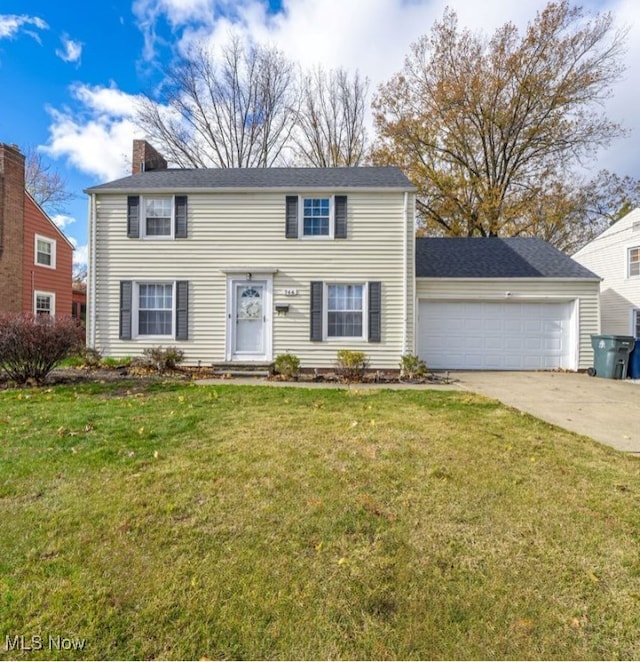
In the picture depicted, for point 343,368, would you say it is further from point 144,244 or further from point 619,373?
point 619,373

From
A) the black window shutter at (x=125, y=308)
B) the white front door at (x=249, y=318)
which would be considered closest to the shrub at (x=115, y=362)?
the black window shutter at (x=125, y=308)

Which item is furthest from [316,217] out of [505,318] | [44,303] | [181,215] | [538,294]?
[44,303]

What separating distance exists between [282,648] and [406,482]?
1837mm

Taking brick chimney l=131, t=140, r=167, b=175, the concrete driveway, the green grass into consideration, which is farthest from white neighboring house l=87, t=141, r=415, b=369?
the green grass

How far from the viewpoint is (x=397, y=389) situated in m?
7.73

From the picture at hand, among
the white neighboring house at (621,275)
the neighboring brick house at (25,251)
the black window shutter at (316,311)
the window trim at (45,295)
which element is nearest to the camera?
the black window shutter at (316,311)

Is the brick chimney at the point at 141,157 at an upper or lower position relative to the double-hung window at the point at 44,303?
upper

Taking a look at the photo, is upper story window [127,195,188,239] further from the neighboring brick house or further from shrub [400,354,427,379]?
the neighboring brick house

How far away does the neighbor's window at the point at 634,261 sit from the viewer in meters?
13.5

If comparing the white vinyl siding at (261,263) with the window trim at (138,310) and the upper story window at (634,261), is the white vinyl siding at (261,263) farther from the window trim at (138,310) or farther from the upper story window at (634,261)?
the upper story window at (634,261)

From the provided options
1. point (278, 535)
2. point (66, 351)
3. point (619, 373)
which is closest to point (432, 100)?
point (619, 373)

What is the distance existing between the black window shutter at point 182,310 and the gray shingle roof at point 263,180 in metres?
2.77

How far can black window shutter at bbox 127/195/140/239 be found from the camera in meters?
10.2

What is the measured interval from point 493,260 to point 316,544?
11.5 metres
